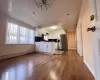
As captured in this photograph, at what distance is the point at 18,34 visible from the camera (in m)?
5.49

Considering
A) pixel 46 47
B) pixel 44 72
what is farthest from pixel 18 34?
pixel 44 72

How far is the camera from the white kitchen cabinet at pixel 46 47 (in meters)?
6.12

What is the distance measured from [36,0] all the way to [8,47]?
8.61 ft

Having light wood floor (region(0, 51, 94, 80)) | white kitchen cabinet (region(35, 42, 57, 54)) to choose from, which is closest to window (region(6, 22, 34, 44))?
white kitchen cabinet (region(35, 42, 57, 54))

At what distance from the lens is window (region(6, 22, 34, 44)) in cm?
468

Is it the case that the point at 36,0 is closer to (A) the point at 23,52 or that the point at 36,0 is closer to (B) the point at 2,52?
(B) the point at 2,52

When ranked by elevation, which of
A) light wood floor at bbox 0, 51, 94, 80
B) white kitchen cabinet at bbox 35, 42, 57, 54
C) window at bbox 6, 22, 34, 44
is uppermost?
window at bbox 6, 22, 34, 44

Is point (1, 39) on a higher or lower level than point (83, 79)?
higher

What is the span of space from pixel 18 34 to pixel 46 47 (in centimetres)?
205

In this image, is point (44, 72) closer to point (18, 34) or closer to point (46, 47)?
point (18, 34)

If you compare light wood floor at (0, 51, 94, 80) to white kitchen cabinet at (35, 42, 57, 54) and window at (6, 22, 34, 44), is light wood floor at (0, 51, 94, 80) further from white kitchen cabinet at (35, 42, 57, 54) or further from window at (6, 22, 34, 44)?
white kitchen cabinet at (35, 42, 57, 54)

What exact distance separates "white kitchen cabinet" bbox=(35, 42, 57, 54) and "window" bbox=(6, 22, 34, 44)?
2.00ft

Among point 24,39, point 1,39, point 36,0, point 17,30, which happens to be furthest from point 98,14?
point 24,39

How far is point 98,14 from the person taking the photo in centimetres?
81
